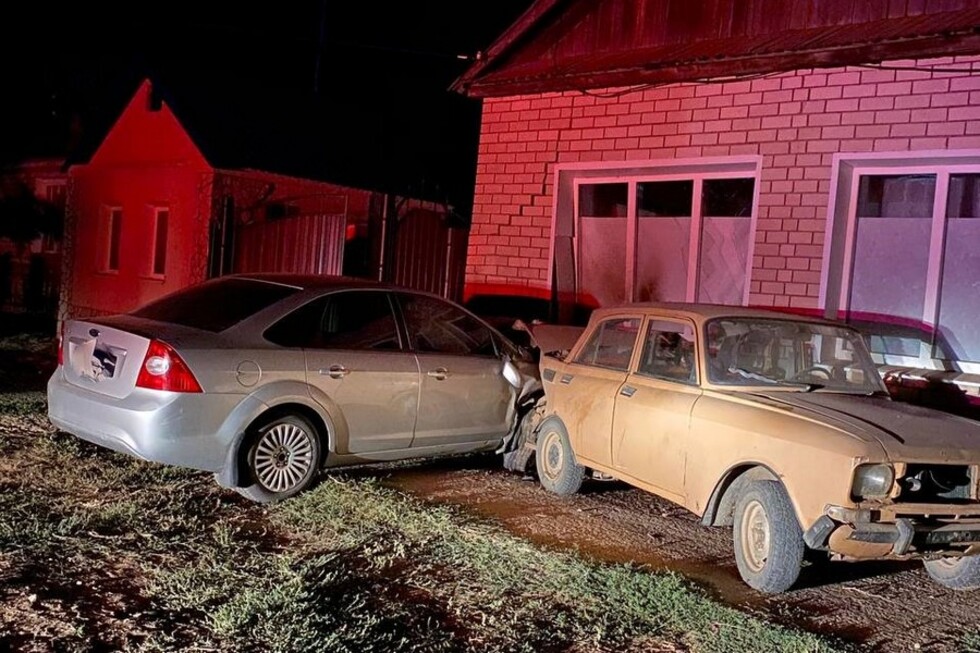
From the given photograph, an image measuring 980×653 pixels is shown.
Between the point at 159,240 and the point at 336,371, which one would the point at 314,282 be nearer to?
the point at 336,371

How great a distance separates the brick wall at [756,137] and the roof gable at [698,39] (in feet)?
0.76

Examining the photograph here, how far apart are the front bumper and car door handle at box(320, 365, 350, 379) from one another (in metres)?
3.23

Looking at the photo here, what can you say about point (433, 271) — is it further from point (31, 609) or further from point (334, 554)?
point (31, 609)

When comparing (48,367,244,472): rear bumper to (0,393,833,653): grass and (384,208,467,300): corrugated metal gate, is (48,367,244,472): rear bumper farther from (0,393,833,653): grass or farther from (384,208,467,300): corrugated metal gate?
(384,208,467,300): corrugated metal gate

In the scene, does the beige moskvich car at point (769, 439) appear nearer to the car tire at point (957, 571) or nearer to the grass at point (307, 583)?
the car tire at point (957, 571)

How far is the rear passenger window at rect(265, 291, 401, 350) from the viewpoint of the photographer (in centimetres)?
673

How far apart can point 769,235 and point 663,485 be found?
11.8 feet

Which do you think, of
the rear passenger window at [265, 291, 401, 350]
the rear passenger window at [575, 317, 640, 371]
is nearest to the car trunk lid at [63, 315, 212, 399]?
the rear passenger window at [265, 291, 401, 350]

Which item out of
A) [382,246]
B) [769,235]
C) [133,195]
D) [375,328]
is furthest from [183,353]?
[133,195]

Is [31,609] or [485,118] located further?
[485,118]

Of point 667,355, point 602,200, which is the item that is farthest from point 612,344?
point 602,200

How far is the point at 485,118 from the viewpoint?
11117mm

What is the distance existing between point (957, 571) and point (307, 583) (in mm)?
3597

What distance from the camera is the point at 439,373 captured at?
736cm
